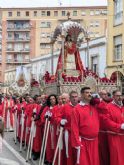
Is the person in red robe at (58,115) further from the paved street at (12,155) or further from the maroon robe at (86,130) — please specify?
the maroon robe at (86,130)

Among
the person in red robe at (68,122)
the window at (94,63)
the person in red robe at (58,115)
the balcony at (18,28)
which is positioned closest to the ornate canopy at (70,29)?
the person in red robe at (58,115)

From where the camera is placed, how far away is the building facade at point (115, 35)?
33.7m

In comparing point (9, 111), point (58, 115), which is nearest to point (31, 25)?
point (9, 111)

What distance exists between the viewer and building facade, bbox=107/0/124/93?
33.7 metres

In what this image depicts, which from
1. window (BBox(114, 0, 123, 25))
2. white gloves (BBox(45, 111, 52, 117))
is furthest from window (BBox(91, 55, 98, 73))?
white gloves (BBox(45, 111, 52, 117))

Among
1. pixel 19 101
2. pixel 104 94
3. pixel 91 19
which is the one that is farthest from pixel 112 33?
pixel 91 19

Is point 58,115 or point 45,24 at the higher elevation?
point 45,24

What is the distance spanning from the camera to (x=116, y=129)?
341 inches

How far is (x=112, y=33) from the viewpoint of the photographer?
3469 cm

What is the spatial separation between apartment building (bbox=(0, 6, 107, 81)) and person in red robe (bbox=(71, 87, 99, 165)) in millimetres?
76782

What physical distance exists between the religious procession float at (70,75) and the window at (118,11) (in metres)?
14.4

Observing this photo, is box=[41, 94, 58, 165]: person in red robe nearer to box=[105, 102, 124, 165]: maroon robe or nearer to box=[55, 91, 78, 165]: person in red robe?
box=[55, 91, 78, 165]: person in red robe

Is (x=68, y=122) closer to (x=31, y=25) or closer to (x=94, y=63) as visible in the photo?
(x=94, y=63)

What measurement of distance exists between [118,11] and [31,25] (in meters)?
58.9
